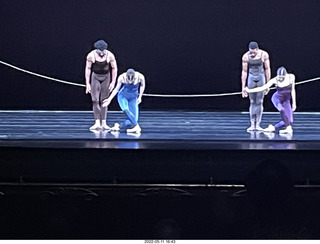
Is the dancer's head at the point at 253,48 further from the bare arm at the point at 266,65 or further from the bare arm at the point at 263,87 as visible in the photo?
the bare arm at the point at 263,87

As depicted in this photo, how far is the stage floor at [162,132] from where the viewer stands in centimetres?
411

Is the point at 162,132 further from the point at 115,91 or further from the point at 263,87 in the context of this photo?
the point at 263,87

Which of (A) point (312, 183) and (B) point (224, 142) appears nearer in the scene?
(A) point (312, 183)

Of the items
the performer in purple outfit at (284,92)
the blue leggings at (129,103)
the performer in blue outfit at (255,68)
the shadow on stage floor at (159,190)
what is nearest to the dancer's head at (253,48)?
the performer in blue outfit at (255,68)

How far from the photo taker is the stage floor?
13.5 feet

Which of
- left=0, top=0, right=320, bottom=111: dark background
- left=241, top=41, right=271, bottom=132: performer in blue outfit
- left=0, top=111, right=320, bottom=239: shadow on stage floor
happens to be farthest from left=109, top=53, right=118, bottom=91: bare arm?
left=0, top=0, right=320, bottom=111: dark background

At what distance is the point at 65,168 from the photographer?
3.94 m

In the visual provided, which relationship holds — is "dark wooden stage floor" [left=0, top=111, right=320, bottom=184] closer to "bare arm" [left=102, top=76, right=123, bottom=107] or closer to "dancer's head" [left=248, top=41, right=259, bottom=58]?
"bare arm" [left=102, top=76, right=123, bottom=107]

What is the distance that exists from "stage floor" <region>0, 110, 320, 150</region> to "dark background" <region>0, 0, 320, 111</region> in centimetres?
27

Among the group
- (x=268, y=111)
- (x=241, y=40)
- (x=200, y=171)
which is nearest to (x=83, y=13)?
(x=241, y=40)

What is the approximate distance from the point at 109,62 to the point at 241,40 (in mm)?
2113

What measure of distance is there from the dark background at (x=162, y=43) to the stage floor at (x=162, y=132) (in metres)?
0.27

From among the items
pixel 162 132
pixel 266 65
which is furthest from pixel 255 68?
pixel 162 132

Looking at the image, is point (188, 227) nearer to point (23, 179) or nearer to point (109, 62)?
point (23, 179)
